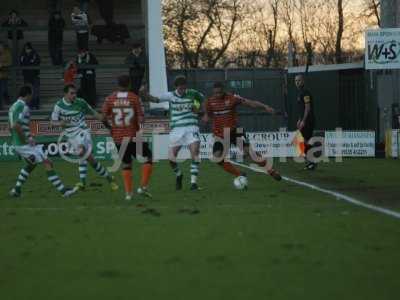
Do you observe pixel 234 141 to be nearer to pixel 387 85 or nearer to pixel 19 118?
pixel 19 118

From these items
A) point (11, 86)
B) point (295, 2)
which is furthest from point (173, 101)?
point (295, 2)

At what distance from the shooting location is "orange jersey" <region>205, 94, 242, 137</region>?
1702cm

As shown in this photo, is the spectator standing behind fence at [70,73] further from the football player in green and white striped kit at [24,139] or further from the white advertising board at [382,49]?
the football player in green and white striped kit at [24,139]

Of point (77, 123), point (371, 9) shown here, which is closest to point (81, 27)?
point (77, 123)

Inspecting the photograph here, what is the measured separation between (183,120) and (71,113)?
205 cm

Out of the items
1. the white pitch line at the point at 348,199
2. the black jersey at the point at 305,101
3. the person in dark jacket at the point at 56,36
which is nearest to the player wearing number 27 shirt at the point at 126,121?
the white pitch line at the point at 348,199

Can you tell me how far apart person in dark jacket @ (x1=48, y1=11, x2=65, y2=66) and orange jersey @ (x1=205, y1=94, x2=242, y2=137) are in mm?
14813

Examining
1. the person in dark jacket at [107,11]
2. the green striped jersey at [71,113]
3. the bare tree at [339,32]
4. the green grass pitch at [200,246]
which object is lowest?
the green grass pitch at [200,246]

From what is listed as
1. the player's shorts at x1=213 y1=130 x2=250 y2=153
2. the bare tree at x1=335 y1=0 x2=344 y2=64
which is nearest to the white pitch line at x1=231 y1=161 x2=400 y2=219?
the player's shorts at x1=213 y1=130 x2=250 y2=153

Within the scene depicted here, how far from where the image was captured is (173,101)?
1694 cm

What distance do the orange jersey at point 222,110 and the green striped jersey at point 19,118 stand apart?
3321 millimetres

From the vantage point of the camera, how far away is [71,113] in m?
17.2

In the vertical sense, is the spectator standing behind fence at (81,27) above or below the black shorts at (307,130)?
above

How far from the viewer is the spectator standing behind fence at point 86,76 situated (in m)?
30.4
